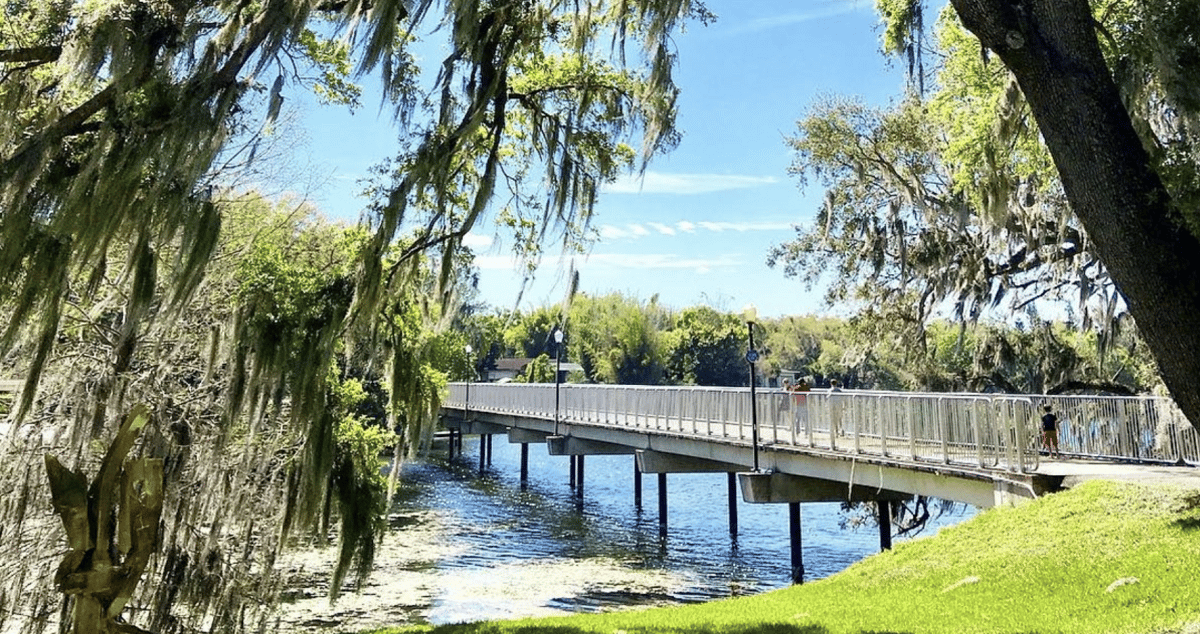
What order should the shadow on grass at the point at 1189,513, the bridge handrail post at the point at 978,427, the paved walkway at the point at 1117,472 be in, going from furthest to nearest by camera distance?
the bridge handrail post at the point at 978,427 → the paved walkway at the point at 1117,472 → the shadow on grass at the point at 1189,513

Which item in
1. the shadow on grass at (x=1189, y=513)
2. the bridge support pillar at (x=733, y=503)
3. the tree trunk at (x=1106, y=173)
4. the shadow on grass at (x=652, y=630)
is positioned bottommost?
the bridge support pillar at (x=733, y=503)

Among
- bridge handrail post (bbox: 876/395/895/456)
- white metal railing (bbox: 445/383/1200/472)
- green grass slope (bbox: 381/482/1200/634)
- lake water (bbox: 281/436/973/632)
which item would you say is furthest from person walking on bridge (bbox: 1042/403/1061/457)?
lake water (bbox: 281/436/973/632)

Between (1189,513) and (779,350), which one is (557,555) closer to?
(1189,513)

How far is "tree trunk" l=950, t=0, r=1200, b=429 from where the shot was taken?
13.8ft

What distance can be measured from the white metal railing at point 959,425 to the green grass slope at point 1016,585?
1598 millimetres

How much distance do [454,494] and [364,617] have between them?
18611 millimetres

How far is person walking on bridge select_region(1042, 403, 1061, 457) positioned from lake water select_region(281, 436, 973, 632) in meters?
6.25

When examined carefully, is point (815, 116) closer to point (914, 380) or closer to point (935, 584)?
point (914, 380)

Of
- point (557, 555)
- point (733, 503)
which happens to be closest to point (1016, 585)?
point (557, 555)

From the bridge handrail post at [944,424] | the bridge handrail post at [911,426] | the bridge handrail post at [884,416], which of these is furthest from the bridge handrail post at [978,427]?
the bridge handrail post at [884,416]

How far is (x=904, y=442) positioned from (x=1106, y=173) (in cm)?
919

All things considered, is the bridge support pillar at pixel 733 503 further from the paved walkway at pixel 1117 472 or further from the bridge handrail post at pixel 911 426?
the paved walkway at pixel 1117 472

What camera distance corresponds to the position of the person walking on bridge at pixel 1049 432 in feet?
38.5

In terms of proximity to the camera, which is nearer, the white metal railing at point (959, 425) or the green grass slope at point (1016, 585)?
the green grass slope at point (1016, 585)
